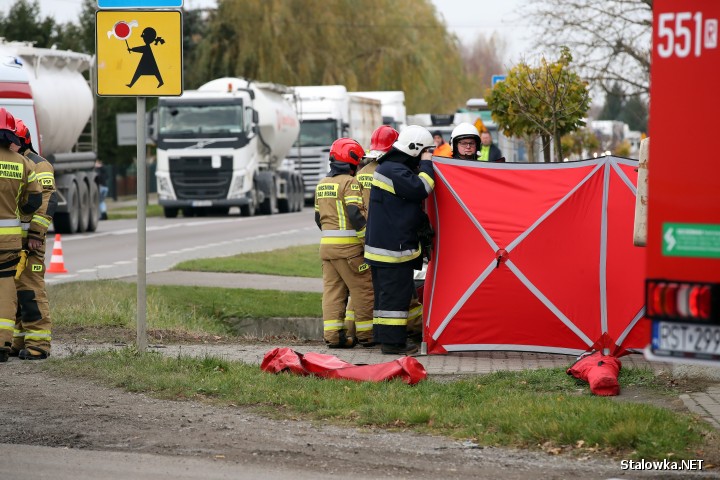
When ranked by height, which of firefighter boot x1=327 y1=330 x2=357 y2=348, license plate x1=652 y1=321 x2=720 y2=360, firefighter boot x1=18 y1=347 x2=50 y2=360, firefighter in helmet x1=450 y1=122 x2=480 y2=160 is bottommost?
firefighter boot x1=327 y1=330 x2=357 y2=348

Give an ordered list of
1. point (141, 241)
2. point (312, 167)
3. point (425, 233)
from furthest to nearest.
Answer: point (312, 167) → point (425, 233) → point (141, 241)

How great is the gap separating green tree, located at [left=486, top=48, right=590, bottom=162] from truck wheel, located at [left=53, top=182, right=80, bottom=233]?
553 inches

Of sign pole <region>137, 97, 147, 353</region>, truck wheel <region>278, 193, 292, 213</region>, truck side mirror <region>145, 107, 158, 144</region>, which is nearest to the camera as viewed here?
sign pole <region>137, 97, 147, 353</region>

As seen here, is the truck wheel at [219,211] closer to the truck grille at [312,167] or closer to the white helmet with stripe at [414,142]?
the truck grille at [312,167]

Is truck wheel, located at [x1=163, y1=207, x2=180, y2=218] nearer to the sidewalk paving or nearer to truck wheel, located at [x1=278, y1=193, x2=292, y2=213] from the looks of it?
truck wheel, located at [x1=278, y1=193, x2=292, y2=213]

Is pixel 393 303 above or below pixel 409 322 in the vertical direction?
above

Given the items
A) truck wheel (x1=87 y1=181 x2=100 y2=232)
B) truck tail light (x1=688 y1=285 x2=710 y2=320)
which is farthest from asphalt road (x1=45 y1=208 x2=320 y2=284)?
truck tail light (x1=688 y1=285 x2=710 y2=320)

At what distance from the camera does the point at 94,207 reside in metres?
31.7

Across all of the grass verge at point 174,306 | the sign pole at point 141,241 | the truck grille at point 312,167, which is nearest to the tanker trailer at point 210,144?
the truck grille at point 312,167

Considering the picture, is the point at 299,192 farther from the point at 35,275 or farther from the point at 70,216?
the point at 35,275

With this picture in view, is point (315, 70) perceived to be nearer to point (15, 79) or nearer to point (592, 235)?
point (15, 79)

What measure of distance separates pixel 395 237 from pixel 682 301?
543 cm

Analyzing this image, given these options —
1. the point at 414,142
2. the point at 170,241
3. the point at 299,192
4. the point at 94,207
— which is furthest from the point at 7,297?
the point at 299,192

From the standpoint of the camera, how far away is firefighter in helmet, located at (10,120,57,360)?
1088 cm
